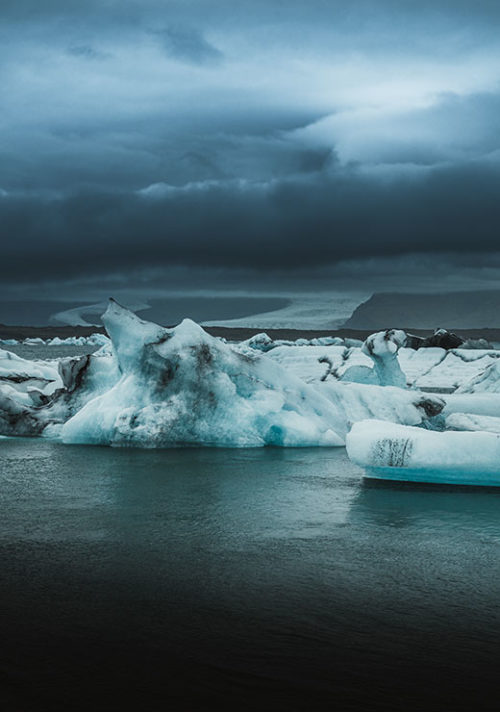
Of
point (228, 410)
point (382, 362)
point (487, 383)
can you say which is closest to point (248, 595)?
point (228, 410)

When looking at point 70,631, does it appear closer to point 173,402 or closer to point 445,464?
point 445,464

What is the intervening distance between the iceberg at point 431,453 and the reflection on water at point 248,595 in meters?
0.21

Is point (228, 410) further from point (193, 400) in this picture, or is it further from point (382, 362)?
point (382, 362)

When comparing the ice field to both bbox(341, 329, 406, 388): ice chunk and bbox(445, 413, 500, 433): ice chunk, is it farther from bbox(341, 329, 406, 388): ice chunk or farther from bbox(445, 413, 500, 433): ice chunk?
bbox(341, 329, 406, 388): ice chunk

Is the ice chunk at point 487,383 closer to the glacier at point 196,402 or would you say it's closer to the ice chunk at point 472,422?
the glacier at point 196,402

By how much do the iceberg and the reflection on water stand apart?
0.21 meters

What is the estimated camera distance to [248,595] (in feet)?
14.4

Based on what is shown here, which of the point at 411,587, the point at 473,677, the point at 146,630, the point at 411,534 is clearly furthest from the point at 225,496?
the point at 473,677

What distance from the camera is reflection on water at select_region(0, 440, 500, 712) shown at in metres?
3.28

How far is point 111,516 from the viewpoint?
21.1ft

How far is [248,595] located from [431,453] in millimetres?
3731

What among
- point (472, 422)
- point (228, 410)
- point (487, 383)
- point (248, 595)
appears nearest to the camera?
point (248, 595)

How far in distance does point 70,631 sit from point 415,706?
5.53ft

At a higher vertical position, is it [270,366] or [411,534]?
[270,366]
